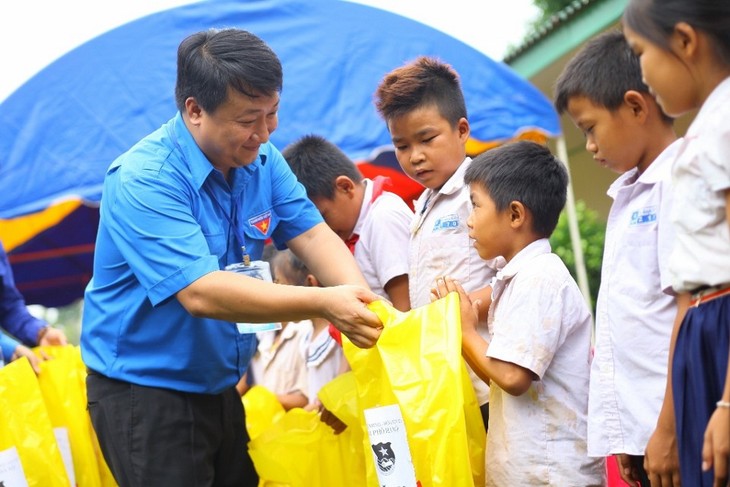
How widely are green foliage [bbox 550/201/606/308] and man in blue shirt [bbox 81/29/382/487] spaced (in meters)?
5.56

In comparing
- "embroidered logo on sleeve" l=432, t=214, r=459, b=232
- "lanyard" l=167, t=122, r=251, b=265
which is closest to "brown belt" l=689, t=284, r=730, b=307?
"embroidered logo on sleeve" l=432, t=214, r=459, b=232

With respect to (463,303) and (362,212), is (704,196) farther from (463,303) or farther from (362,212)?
(362,212)

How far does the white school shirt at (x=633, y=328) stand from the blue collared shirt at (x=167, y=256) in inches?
39.5

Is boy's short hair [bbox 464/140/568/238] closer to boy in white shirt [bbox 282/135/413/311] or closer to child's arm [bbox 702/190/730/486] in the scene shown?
boy in white shirt [bbox 282/135/413/311]

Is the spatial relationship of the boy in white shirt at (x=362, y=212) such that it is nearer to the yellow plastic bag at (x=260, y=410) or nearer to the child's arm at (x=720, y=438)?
the yellow plastic bag at (x=260, y=410)

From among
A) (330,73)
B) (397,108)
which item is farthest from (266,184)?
(330,73)

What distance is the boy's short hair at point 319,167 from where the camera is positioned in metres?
3.39

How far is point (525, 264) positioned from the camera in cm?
248

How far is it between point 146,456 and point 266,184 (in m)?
0.87

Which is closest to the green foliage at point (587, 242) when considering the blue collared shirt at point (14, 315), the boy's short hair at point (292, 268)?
the boy's short hair at point (292, 268)

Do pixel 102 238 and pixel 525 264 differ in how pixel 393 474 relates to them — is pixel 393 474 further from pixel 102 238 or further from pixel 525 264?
pixel 102 238

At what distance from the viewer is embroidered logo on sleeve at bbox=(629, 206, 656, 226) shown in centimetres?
208

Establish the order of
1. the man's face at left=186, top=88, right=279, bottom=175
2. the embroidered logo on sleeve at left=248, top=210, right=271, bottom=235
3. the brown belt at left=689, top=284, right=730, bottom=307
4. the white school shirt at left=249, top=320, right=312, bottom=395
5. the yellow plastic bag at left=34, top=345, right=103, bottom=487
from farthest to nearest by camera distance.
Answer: the white school shirt at left=249, top=320, right=312, bottom=395, the yellow plastic bag at left=34, top=345, right=103, bottom=487, the embroidered logo on sleeve at left=248, top=210, right=271, bottom=235, the man's face at left=186, top=88, right=279, bottom=175, the brown belt at left=689, top=284, right=730, bottom=307

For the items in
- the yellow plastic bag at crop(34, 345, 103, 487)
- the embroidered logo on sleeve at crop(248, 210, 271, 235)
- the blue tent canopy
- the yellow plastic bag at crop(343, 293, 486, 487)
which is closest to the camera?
the yellow plastic bag at crop(343, 293, 486, 487)
